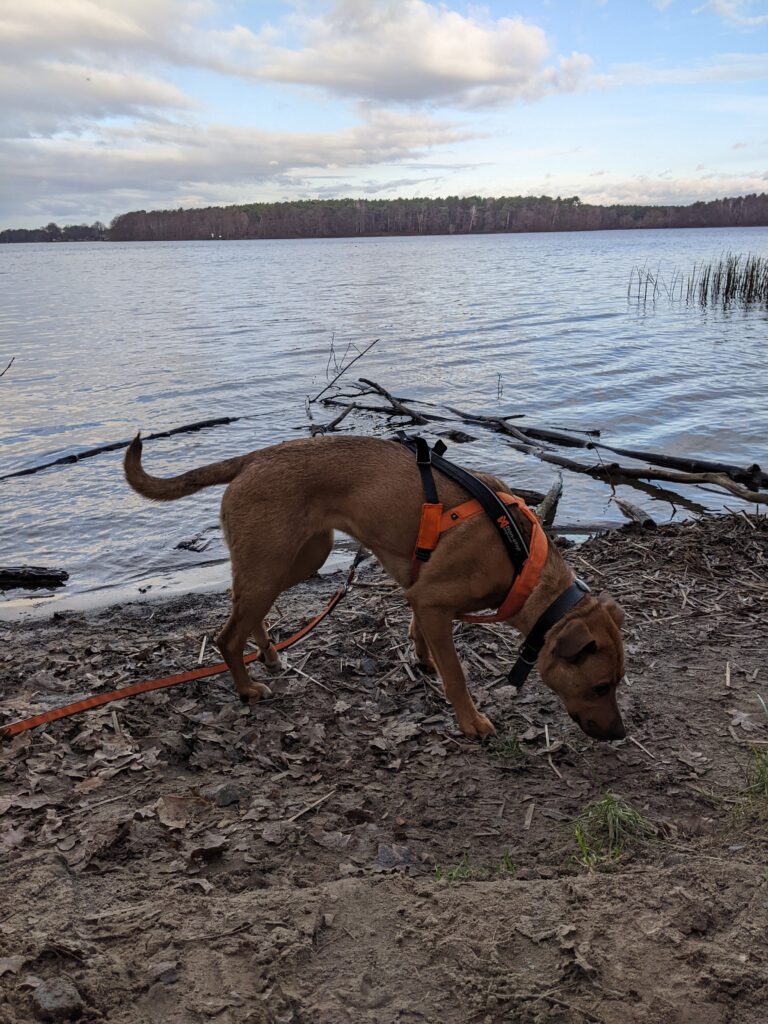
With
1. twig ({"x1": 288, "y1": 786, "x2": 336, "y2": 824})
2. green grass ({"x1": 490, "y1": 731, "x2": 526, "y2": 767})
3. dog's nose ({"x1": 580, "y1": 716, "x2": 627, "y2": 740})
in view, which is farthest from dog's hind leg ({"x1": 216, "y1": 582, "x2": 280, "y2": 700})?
dog's nose ({"x1": 580, "y1": 716, "x2": 627, "y2": 740})

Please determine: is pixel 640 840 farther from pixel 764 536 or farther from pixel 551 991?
pixel 764 536

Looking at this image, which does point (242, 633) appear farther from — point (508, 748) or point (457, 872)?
point (457, 872)

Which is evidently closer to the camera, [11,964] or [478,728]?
[11,964]

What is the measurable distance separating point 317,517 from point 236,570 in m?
0.62

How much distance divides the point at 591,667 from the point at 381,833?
1.46 m

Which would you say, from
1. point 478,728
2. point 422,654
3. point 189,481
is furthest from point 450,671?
point 189,481

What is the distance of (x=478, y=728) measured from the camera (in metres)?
4.55

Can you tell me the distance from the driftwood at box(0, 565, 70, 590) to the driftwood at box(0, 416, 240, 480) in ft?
11.8

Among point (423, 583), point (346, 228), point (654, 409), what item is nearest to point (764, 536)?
point (423, 583)

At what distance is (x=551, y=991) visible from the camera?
233cm

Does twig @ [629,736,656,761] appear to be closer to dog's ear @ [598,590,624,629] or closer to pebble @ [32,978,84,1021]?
dog's ear @ [598,590,624,629]

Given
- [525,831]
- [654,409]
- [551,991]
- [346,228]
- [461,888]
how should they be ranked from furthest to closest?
[346,228] < [654,409] < [525,831] < [461,888] < [551,991]

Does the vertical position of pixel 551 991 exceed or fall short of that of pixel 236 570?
it falls short

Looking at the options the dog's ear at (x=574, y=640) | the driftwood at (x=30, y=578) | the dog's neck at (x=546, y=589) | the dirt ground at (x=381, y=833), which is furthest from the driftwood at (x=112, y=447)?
the dog's ear at (x=574, y=640)
